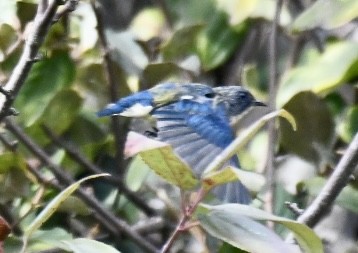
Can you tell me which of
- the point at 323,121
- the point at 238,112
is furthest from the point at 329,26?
the point at 238,112

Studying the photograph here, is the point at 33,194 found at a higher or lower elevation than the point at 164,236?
higher

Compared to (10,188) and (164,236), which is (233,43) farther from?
(10,188)

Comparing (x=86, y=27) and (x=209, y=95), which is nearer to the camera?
(x=86, y=27)

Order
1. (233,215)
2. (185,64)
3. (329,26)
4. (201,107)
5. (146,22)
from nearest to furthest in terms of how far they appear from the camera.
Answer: (233,215), (329,26), (185,64), (201,107), (146,22)

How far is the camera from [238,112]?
180 cm

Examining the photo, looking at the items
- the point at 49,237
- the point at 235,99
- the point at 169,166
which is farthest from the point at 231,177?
the point at 235,99

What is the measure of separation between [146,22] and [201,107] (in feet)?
1.20

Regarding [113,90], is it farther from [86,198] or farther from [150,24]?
[150,24]

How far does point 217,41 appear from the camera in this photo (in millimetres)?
1746

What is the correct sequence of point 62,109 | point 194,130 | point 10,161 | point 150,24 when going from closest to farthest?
point 10,161, point 62,109, point 194,130, point 150,24

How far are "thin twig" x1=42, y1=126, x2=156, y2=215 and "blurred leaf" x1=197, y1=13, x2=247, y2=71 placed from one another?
330 millimetres

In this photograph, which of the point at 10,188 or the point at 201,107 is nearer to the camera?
the point at 10,188

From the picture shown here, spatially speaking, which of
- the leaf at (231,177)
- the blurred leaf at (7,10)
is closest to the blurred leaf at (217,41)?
the blurred leaf at (7,10)

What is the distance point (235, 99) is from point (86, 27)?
388mm
